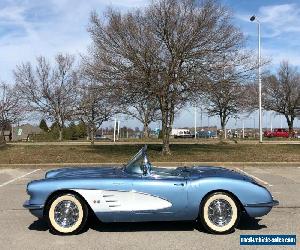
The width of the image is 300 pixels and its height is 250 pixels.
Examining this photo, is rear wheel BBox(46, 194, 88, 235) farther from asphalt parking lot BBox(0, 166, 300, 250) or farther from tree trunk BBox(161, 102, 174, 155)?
tree trunk BBox(161, 102, 174, 155)

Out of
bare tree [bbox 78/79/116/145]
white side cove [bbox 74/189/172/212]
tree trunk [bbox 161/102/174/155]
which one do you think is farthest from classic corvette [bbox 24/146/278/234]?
bare tree [bbox 78/79/116/145]

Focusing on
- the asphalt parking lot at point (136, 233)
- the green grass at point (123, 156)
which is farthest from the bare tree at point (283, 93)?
the asphalt parking lot at point (136, 233)

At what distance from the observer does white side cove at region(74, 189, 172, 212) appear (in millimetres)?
6223

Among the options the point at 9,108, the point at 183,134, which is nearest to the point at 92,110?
the point at 9,108

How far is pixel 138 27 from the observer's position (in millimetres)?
18625

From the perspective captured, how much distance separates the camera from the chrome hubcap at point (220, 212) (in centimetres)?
629

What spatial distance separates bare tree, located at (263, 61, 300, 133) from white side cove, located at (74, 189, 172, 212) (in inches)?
1945

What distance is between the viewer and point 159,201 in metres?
6.23

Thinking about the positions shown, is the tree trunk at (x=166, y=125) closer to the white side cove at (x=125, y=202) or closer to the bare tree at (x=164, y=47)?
the bare tree at (x=164, y=47)

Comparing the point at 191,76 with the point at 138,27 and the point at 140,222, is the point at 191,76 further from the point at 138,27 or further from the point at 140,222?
the point at 140,222

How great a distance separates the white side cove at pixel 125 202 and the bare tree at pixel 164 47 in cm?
1256

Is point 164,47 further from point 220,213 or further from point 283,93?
point 283,93

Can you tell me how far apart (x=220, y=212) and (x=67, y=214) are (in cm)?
205

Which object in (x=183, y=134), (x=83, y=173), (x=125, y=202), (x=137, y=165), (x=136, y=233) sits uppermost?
(x=183, y=134)
